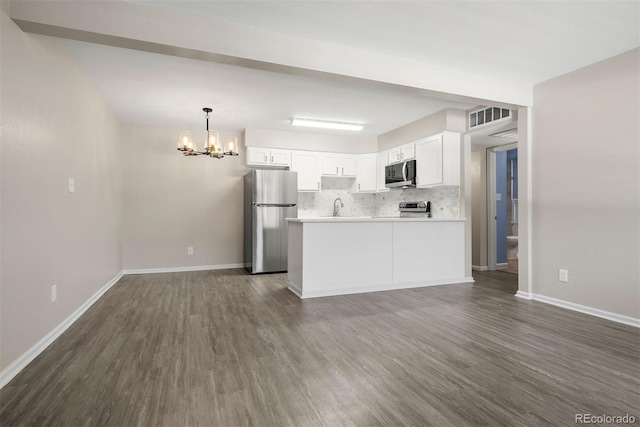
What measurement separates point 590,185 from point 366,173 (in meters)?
3.65

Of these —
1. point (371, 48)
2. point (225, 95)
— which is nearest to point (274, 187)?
point (225, 95)

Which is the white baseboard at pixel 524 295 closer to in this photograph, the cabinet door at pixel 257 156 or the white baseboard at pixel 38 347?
the cabinet door at pixel 257 156

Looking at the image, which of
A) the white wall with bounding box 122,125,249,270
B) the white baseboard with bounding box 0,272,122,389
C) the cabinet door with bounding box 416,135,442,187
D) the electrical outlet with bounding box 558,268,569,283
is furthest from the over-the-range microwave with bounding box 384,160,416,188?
the white baseboard with bounding box 0,272,122,389

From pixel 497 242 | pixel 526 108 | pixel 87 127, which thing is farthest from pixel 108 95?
pixel 497 242

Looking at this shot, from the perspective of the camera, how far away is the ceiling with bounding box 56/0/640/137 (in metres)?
2.43

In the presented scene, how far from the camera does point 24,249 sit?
2.24 metres

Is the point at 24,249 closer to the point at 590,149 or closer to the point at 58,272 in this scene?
the point at 58,272

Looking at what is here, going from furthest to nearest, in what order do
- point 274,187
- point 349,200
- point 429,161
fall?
1. point 349,200
2. point 274,187
3. point 429,161

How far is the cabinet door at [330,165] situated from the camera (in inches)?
248

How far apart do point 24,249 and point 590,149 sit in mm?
4764

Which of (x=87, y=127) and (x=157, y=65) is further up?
(x=157, y=65)

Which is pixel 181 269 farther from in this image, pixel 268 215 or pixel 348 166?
pixel 348 166

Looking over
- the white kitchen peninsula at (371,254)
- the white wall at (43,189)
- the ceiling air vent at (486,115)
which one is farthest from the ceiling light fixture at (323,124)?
the white wall at (43,189)

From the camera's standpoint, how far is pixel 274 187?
565 centimetres
